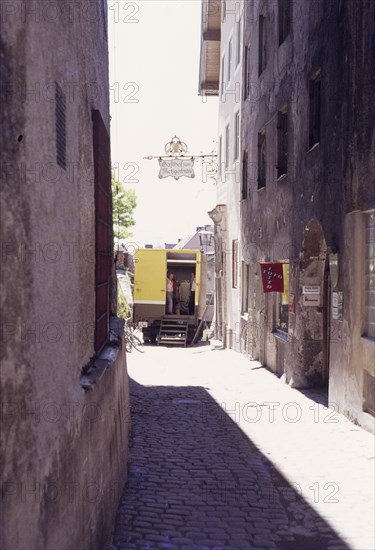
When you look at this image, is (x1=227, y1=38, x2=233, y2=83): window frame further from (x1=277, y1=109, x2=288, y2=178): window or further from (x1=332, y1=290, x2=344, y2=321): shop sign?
(x1=332, y1=290, x2=344, y2=321): shop sign

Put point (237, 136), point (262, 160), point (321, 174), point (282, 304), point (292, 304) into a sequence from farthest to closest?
point (237, 136) < point (262, 160) < point (282, 304) < point (292, 304) < point (321, 174)

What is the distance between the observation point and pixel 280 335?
1526 centimetres

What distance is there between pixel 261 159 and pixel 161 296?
885 centimetres

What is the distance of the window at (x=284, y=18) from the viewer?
1448 cm

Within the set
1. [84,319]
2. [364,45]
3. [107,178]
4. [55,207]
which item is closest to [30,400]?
[55,207]

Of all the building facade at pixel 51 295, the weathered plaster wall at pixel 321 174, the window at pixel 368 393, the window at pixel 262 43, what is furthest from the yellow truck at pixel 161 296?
the building facade at pixel 51 295

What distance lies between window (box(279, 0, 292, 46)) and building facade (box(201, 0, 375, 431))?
0.09ft

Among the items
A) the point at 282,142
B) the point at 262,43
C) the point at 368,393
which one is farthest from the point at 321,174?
the point at 262,43

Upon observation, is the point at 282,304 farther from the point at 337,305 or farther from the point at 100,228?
the point at 100,228

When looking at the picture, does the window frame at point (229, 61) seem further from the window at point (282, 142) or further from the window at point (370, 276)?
the window at point (370, 276)

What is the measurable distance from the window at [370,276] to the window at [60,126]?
20.1 feet

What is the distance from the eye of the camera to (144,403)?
1190cm

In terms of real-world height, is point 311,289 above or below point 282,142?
below

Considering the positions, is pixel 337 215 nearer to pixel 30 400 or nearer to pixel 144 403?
pixel 144 403
